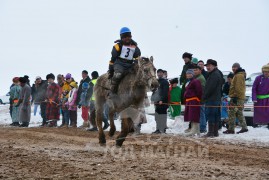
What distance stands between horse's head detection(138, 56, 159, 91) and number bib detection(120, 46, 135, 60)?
507mm

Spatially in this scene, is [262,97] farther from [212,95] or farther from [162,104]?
[162,104]

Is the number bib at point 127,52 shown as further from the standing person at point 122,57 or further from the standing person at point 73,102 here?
the standing person at point 73,102

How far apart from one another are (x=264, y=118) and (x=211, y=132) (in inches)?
74.3

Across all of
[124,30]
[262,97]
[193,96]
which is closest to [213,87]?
[193,96]

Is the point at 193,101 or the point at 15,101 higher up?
the point at 15,101

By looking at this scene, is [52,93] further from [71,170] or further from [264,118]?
[71,170]

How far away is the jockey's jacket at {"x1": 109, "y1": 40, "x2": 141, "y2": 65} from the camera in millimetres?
10680

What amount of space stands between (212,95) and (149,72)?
5085 millimetres

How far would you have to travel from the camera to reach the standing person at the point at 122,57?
1069 cm

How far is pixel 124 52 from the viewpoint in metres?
10.7

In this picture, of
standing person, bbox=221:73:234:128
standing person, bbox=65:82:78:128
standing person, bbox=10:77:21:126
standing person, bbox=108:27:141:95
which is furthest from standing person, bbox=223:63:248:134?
standing person, bbox=10:77:21:126

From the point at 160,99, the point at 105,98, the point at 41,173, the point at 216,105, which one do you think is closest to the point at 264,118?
the point at 216,105

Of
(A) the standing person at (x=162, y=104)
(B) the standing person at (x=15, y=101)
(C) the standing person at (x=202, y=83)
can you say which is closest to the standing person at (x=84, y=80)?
(B) the standing person at (x=15, y=101)

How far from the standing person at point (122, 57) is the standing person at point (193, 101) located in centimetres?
447
